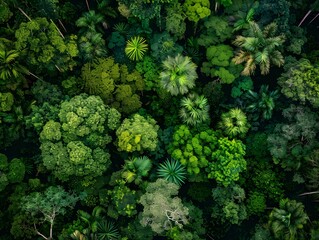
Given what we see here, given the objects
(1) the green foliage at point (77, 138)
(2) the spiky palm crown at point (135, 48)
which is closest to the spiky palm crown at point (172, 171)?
(1) the green foliage at point (77, 138)

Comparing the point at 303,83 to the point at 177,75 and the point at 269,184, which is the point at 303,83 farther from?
the point at 177,75

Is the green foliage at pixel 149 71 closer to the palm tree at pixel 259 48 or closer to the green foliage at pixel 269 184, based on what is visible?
the palm tree at pixel 259 48

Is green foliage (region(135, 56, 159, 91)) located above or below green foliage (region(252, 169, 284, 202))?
above

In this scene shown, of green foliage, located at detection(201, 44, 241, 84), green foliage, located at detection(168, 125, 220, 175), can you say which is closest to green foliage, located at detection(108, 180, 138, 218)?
green foliage, located at detection(168, 125, 220, 175)

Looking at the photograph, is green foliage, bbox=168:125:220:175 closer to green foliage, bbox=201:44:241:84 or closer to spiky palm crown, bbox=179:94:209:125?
spiky palm crown, bbox=179:94:209:125

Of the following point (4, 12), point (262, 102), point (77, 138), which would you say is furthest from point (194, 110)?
point (4, 12)

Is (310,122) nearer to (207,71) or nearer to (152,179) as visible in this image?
(207,71)
